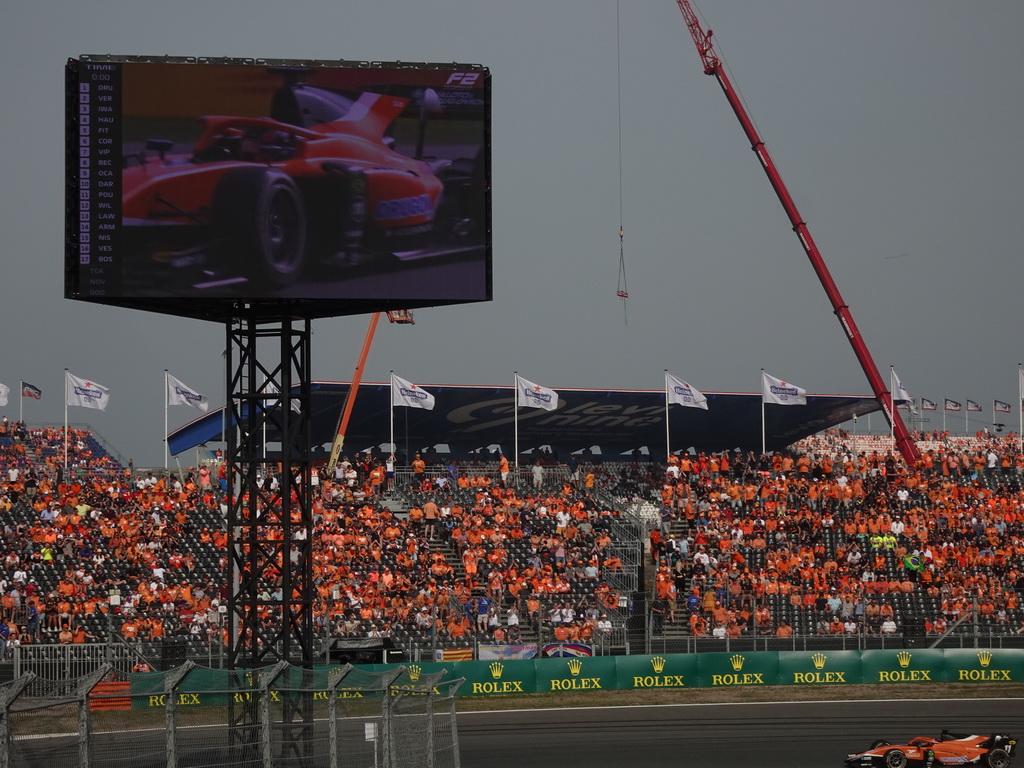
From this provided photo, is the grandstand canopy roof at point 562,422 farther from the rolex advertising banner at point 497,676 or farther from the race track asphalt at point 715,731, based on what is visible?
the race track asphalt at point 715,731

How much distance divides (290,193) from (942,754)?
47.4ft

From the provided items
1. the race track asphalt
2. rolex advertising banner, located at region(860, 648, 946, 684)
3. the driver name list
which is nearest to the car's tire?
the driver name list

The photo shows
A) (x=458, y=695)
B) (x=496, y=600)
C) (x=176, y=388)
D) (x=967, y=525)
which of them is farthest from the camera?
(x=176, y=388)

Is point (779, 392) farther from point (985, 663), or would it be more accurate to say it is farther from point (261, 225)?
point (261, 225)

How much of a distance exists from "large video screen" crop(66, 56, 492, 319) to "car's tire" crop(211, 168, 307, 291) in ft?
0.08

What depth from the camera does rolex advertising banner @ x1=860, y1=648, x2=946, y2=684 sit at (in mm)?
36281

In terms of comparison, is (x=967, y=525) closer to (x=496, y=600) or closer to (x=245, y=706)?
(x=496, y=600)

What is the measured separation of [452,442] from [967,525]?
2453 cm

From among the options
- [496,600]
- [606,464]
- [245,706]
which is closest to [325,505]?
[496,600]

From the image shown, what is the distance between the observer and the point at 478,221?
23.8 meters

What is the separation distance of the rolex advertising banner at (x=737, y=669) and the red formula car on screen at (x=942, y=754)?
38.3 ft

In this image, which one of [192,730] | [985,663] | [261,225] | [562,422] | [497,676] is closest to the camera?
[192,730]

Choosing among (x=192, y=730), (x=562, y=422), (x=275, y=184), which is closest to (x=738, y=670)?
(x=275, y=184)

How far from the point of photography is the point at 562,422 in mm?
62125
